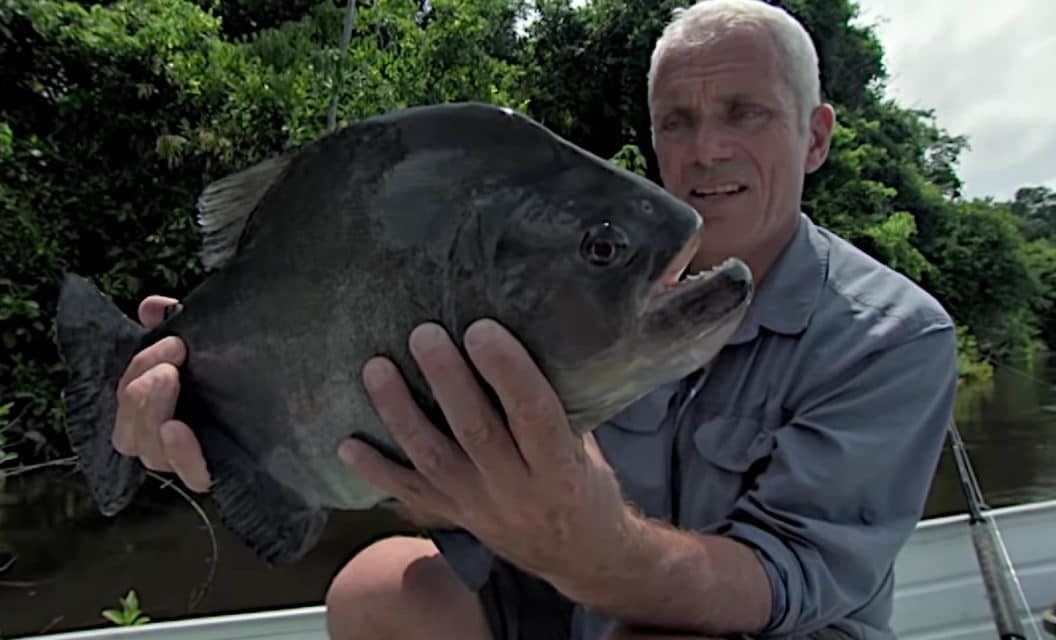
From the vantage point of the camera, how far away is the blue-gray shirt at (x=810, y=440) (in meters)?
1.56

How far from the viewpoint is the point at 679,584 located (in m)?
1.43

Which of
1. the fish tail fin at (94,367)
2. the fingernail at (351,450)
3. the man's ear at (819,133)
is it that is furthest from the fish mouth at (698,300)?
the man's ear at (819,133)

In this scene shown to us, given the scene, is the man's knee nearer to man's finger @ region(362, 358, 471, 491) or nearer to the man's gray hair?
man's finger @ region(362, 358, 471, 491)

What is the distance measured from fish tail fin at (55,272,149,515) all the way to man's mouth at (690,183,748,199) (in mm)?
1122

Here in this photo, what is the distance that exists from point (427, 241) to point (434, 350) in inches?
5.4

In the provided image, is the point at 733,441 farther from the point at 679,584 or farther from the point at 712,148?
the point at 712,148

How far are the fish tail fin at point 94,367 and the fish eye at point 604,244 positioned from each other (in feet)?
2.64

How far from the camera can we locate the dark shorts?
1.87 metres

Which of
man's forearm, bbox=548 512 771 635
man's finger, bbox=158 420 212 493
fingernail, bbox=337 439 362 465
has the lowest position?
man's forearm, bbox=548 512 771 635

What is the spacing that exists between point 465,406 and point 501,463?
10 cm

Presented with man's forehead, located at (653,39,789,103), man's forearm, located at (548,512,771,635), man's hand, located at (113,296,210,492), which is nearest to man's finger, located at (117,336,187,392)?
man's hand, located at (113,296,210,492)

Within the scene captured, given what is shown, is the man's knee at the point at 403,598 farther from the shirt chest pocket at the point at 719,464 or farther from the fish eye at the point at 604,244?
the fish eye at the point at 604,244

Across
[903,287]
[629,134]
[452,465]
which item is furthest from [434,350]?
[629,134]

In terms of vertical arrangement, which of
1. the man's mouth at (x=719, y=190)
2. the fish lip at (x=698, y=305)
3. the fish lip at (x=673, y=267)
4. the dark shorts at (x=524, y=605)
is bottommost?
the dark shorts at (x=524, y=605)
